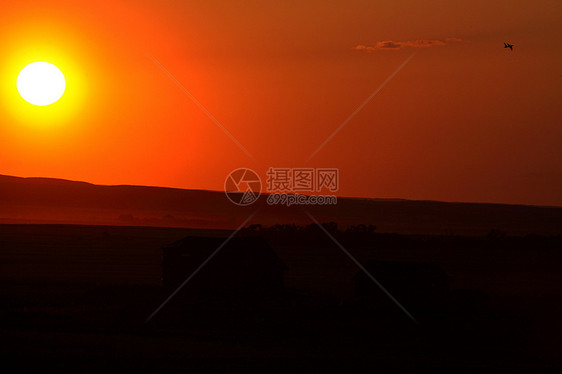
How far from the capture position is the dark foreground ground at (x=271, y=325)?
31.3 metres

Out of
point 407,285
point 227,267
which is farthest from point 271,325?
point 227,267

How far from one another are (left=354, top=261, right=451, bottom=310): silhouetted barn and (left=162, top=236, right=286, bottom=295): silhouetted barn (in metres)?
7.37

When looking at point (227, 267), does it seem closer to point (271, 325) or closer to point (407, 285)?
point (407, 285)

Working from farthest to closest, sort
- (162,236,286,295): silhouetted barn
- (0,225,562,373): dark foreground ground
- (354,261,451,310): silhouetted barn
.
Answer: (162,236,286,295): silhouetted barn, (354,261,451,310): silhouetted barn, (0,225,562,373): dark foreground ground

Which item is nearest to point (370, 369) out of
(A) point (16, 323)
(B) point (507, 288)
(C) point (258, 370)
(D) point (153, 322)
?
(C) point (258, 370)

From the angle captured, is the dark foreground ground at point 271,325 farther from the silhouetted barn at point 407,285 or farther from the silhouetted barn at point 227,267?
the silhouetted barn at point 227,267

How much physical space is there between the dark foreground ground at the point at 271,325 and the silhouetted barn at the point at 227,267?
148cm

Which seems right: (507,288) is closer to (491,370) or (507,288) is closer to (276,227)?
(491,370)

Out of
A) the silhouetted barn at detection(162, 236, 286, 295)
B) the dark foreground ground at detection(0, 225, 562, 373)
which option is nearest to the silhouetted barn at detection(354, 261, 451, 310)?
the dark foreground ground at detection(0, 225, 562, 373)

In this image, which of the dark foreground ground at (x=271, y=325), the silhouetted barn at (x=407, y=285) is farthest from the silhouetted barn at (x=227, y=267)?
the silhouetted barn at (x=407, y=285)

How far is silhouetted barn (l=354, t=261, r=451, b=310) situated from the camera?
49.5 metres

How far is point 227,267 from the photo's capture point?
183 ft

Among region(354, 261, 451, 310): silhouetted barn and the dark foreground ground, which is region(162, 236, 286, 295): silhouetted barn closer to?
the dark foreground ground

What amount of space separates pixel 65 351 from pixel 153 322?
9018 millimetres
